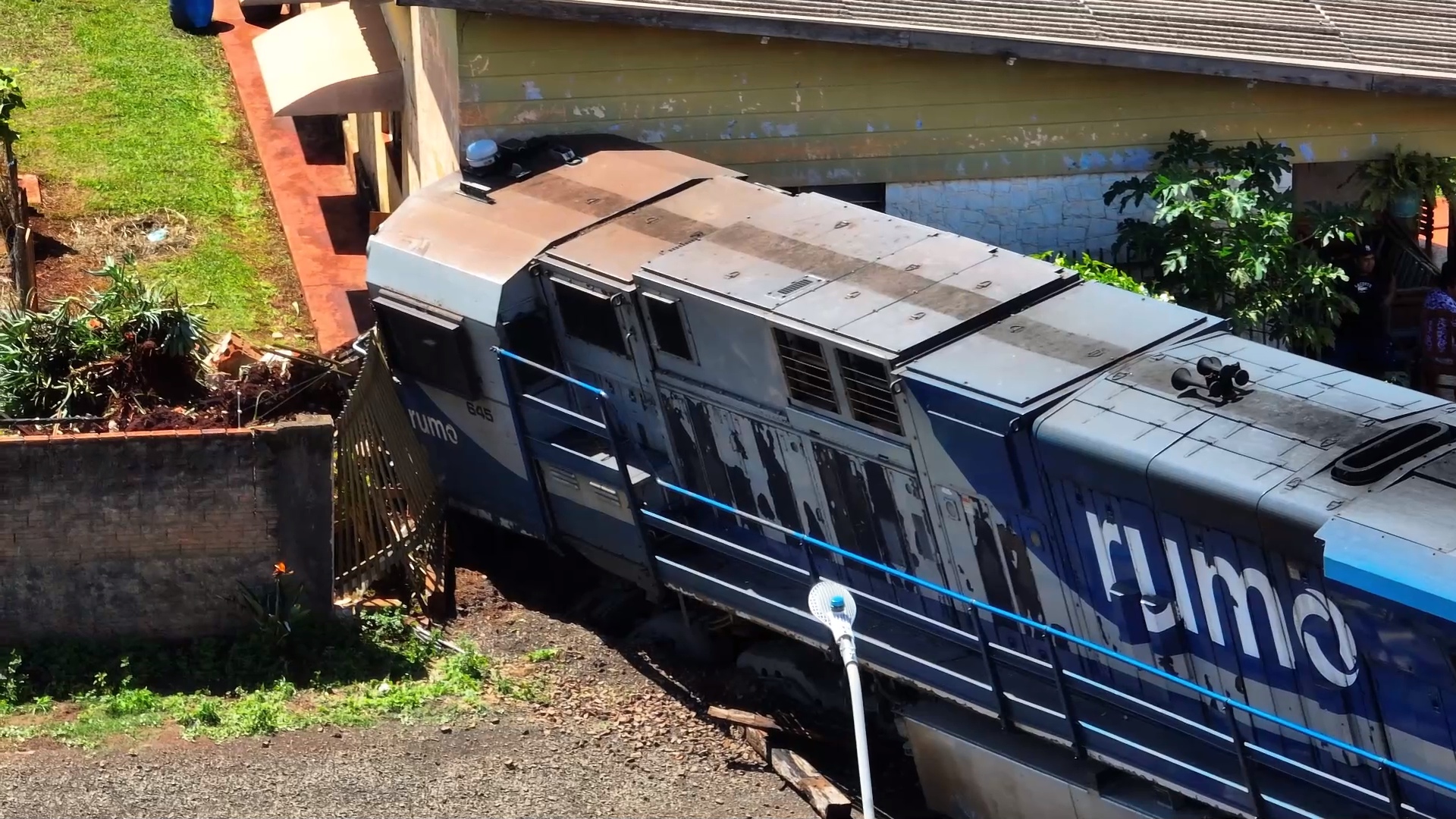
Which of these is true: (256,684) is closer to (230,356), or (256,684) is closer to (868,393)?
(230,356)

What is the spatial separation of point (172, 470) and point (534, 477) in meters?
2.81

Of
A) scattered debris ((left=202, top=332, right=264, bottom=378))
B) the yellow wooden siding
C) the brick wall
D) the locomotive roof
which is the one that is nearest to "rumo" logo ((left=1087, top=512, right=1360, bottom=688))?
the locomotive roof

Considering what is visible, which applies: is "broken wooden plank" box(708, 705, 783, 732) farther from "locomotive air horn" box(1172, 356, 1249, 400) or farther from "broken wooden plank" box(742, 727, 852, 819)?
"locomotive air horn" box(1172, 356, 1249, 400)

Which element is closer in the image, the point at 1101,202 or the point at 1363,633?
the point at 1363,633

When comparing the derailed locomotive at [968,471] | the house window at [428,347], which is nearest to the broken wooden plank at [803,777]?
the derailed locomotive at [968,471]

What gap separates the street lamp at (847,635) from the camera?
843cm

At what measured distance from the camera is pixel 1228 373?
10.3m

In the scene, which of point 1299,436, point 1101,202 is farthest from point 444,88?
point 1299,436

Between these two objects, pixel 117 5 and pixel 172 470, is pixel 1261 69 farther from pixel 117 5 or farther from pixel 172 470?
pixel 117 5

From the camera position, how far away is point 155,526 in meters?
12.1

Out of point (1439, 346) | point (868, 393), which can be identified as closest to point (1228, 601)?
point (868, 393)

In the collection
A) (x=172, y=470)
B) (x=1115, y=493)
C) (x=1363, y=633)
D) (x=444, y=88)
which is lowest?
(x=1363, y=633)

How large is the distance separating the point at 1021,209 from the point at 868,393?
6061mm

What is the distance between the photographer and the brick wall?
11852 mm
